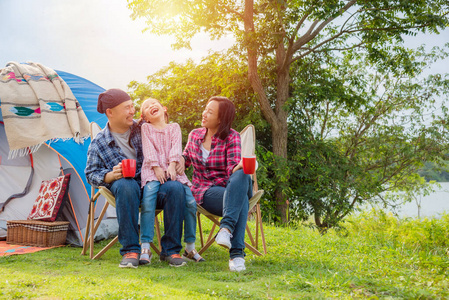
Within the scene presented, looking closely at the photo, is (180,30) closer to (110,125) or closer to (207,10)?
(207,10)

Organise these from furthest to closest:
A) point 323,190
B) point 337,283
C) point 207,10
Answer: point 323,190 < point 207,10 < point 337,283

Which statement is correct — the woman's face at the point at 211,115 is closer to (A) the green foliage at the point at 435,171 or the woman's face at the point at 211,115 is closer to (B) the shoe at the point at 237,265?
(B) the shoe at the point at 237,265

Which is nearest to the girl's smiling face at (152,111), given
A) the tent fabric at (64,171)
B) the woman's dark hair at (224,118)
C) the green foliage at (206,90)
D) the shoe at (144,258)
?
the woman's dark hair at (224,118)

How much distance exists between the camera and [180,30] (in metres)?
7.32

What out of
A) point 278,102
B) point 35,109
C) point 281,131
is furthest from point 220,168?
point 278,102

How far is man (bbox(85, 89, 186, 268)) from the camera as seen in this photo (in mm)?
2309

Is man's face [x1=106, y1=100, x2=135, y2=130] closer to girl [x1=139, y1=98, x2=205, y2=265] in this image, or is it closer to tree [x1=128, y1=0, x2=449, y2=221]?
girl [x1=139, y1=98, x2=205, y2=265]

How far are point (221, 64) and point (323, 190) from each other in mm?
2967

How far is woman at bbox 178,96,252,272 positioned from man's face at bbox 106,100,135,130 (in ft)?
1.40

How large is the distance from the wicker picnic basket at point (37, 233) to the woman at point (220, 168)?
1329 millimetres

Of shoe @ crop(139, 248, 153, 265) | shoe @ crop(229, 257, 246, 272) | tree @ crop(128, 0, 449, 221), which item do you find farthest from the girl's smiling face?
tree @ crop(128, 0, 449, 221)

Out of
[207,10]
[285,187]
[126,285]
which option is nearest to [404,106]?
[285,187]

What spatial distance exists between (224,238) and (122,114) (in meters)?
Answer: 1.04

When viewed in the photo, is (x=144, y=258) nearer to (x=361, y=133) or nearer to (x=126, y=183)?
(x=126, y=183)
